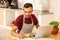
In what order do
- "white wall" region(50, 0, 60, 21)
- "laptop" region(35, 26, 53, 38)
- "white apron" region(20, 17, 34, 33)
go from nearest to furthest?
"laptop" region(35, 26, 53, 38), "white apron" region(20, 17, 34, 33), "white wall" region(50, 0, 60, 21)

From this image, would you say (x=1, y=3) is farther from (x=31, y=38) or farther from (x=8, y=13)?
(x=31, y=38)

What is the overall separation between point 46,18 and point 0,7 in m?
1.77

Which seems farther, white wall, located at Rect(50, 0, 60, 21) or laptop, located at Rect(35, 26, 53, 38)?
white wall, located at Rect(50, 0, 60, 21)

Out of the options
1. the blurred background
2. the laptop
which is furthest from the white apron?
the blurred background

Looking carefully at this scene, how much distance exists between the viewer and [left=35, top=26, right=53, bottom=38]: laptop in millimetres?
2027

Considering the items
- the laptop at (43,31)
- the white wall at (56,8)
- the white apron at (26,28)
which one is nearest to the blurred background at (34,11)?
the white wall at (56,8)

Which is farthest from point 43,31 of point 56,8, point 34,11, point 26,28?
point 34,11

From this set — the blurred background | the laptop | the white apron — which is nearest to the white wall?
the blurred background

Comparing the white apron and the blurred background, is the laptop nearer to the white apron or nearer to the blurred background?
the white apron

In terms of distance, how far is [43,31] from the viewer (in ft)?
6.79

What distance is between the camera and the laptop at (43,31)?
6.65ft

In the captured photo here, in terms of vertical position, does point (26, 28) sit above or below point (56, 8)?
below

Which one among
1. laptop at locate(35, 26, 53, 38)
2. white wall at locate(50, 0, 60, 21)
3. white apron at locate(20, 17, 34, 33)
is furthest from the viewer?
white wall at locate(50, 0, 60, 21)

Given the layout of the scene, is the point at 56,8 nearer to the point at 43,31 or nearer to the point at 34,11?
the point at 34,11
